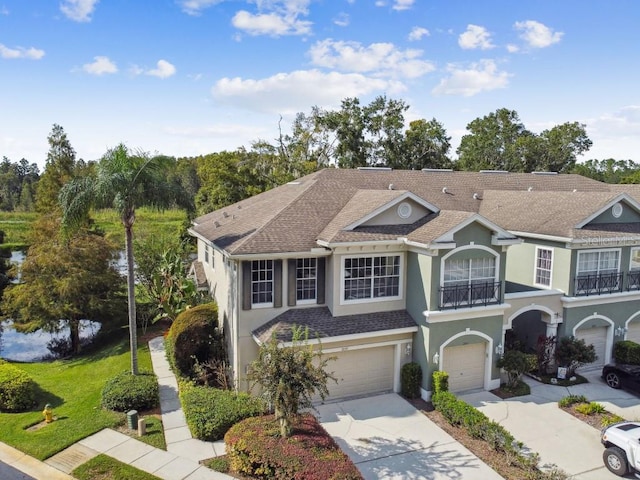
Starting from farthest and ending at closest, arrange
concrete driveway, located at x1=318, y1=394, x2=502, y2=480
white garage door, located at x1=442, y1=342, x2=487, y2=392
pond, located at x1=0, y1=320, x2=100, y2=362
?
pond, located at x1=0, y1=320, x2=100, y2=362, white garage door, located at x1=442, y1=342, x2=487, y2=392, concrete driveway, located at x1=318, y1=394, x2=502, y2=480

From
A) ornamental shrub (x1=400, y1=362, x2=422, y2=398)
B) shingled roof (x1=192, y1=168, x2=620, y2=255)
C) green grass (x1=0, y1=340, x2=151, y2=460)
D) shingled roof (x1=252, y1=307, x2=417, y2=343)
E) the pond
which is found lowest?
the pond

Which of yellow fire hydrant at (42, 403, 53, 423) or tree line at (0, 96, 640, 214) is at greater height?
tree line at (0, 96, 640, 214)

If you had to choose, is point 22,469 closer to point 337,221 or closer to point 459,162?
point 337,221

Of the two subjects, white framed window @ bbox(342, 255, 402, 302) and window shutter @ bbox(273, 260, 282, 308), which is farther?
white framed window @ bbox(342, 255, 402, 302)

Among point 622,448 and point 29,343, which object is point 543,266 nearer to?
point 622,448

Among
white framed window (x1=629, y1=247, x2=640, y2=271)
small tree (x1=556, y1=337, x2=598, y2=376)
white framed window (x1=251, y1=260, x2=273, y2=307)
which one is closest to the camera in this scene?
white framed window (x1=251, y1=260, x2=273, y2=307)

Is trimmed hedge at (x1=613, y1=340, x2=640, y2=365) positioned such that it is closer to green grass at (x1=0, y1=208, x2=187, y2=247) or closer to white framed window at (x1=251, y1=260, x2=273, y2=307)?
white framed window at (x1=251, y1=260, x2=273, y2=307)

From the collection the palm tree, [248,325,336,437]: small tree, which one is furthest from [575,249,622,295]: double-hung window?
the palm tree

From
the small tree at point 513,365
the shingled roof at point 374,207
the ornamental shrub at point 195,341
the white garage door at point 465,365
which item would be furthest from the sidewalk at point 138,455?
the small tree at point 513,365
